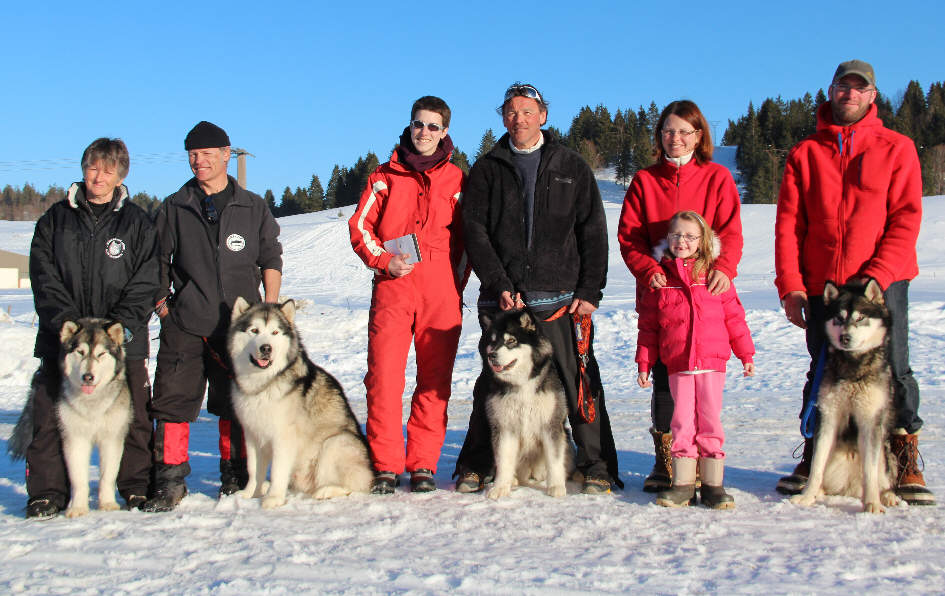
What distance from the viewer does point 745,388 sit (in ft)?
27.3

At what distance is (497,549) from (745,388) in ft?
19.1

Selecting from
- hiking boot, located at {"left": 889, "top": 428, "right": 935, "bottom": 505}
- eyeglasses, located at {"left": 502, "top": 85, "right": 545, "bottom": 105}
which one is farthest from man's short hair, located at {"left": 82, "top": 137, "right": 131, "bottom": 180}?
hiking boot, located at {"left": 889, "top": 428, "right": 935, "bottom": 505}

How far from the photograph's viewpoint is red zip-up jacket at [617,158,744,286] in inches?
166

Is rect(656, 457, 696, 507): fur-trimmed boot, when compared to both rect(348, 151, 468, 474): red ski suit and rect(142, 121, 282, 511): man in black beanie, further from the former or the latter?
rect(142, 121, 282, 511): man in black beanie

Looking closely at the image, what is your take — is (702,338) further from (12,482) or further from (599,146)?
(599,146)

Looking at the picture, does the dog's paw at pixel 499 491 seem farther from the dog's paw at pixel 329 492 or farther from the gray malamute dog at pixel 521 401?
the dog's paw at pixel 329 492

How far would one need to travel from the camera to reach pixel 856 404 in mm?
3896

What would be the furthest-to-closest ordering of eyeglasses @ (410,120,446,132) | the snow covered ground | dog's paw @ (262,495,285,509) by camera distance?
eyeglasses @ (410,120,446,132)
dog's paw @ (262,495,285,509)
the snow covered ground

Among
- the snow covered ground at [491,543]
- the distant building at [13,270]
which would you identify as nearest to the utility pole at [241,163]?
the distant building at [13,270]

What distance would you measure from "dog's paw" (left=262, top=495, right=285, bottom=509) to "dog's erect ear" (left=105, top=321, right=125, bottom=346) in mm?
1221

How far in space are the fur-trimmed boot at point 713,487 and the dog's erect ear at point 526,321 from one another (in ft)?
4.10

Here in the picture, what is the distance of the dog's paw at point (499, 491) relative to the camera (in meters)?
4.25

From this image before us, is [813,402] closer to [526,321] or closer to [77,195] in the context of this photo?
[526,321]

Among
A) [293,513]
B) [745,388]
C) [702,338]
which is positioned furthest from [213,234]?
[745,388]
